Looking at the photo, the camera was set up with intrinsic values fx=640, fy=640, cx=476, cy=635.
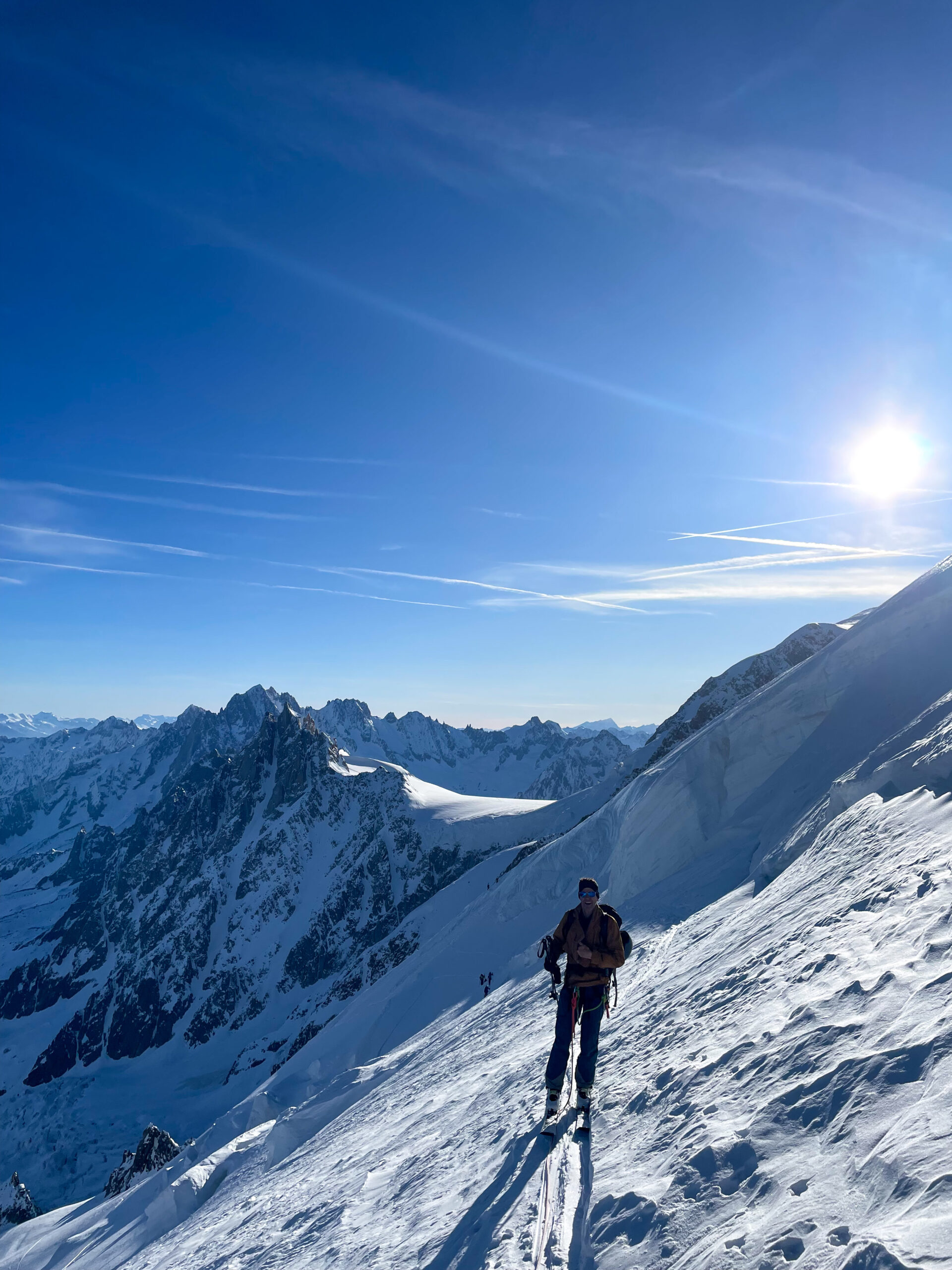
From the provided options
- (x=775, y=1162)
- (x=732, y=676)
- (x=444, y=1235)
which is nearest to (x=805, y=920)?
(x=775, y=1162)

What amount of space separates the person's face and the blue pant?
0.79 m

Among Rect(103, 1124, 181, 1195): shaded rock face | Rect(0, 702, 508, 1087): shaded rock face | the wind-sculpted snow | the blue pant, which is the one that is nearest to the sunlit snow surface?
the blue pant

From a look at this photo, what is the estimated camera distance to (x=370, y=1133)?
12156 mm

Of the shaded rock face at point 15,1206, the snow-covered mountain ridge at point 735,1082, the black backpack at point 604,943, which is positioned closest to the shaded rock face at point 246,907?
the shaded rock face at point 15,1206

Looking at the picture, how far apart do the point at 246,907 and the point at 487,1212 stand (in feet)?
467

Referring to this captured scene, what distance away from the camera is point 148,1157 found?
46.0 meters

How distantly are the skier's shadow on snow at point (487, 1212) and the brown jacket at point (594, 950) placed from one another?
1634 millimetres

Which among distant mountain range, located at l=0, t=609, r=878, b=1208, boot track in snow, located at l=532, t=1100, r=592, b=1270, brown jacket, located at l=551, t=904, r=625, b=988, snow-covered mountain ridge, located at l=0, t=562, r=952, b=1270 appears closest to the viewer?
snow-covered mountain ridge, located at l=0, t=562, r=952, b=1270

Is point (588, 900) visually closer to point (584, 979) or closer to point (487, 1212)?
point (584, 979)

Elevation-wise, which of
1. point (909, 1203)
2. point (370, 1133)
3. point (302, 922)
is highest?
point (909, 1203)

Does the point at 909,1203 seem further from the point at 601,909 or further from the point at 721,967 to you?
the point at 721,967

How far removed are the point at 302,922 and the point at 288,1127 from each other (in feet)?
369

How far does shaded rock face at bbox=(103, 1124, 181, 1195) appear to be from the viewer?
45281 millimetres

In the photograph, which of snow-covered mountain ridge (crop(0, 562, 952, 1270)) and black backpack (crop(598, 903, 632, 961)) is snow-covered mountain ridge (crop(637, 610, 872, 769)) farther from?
black backpack (crop(598, 903, 632, 961))
